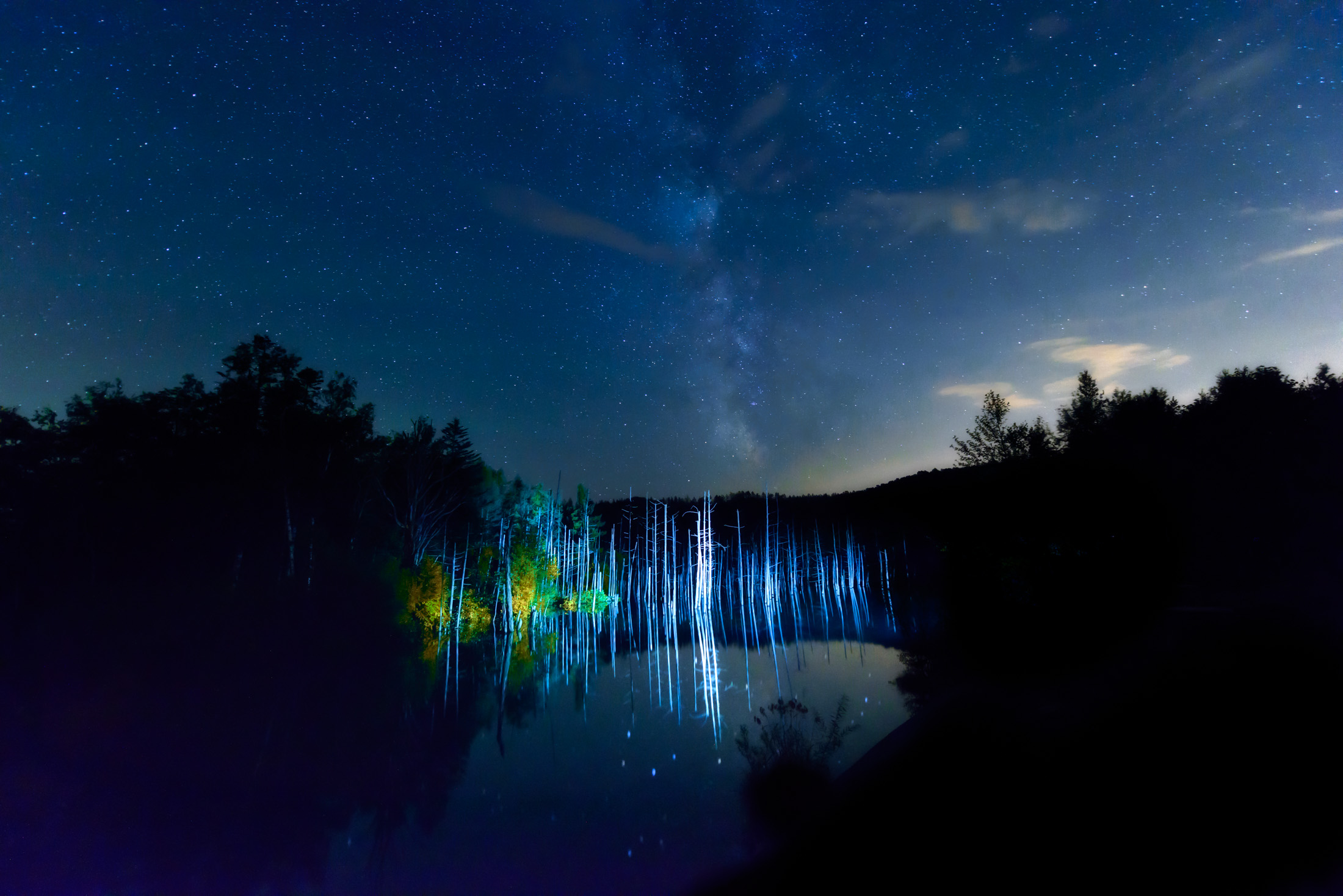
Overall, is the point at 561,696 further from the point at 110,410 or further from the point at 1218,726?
the point at 110,410

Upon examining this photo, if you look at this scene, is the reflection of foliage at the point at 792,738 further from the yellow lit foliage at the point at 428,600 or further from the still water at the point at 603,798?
the yellow lit foliage at the point at 428,600

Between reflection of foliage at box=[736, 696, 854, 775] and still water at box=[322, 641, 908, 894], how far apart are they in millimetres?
243

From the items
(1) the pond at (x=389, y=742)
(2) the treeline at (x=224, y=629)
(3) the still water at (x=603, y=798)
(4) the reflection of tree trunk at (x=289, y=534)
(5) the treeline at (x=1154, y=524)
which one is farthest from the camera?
(4) the reflection of tree trunk at (x=289, y=534)

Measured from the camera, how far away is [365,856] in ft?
27.3

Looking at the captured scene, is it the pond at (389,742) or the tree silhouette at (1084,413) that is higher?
the tree silhouette at (1084,413)

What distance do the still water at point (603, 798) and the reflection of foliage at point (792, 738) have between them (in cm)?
24

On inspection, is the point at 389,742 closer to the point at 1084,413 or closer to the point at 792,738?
the point at 792,738

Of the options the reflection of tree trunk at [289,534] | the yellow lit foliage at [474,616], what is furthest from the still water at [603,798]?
the reflection of tree trunk at [289,534]

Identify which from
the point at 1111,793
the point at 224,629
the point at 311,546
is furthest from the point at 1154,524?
the point at 311,546

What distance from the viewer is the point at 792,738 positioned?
10945mm

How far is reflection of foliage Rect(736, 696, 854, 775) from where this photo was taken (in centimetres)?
989

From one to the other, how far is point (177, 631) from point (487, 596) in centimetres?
1652

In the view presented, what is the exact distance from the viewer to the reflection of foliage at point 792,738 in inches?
389

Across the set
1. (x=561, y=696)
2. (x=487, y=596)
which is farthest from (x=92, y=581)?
(x=561, y=696)
